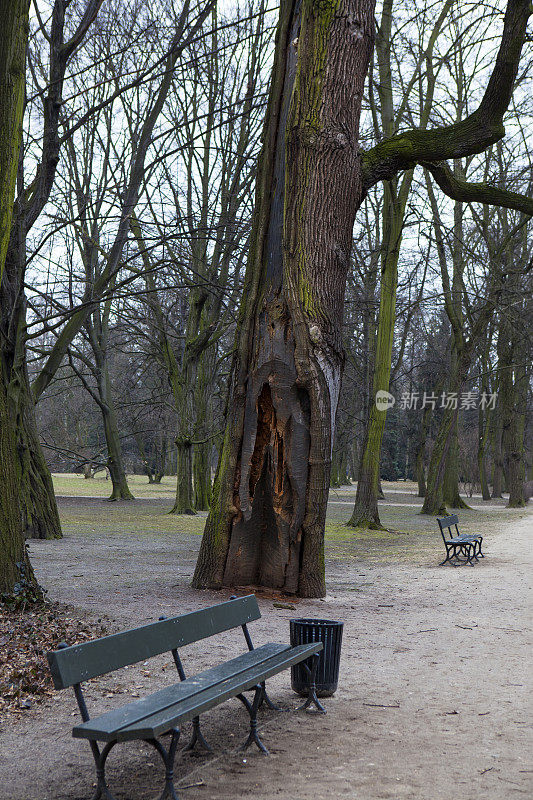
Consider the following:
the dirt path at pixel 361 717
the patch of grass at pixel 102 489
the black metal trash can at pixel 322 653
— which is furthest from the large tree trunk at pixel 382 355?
the black metal trash can at pixel 322 653

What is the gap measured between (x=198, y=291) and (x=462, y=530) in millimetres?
9421

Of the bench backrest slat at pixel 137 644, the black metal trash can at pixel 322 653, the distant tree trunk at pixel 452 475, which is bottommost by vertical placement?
the black metal trash can at pixel 322 653

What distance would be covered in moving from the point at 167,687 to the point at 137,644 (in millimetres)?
259

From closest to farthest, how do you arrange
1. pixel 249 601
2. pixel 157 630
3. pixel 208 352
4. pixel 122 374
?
pixel 157 630 → pixel 249 601 → pixel 208 352 → pixel 122 374

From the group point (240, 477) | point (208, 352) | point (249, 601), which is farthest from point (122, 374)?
point (249, 601)

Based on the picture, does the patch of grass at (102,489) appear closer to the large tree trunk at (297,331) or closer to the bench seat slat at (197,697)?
the large tree trunk at (297,331)

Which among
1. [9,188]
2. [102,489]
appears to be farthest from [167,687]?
[102,489]

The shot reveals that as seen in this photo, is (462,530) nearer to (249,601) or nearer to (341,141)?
(341,141)

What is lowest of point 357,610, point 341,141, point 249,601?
point 357,610

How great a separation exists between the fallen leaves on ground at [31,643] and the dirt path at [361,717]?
171mm

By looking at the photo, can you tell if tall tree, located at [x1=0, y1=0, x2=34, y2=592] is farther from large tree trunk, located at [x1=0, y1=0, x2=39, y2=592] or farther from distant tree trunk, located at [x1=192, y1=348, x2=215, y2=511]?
distant tree trunk, located at [x1=192, y1=348, x2=215, y2=511]

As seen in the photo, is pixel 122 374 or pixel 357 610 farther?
pixel 122 374

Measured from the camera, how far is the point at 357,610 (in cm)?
880

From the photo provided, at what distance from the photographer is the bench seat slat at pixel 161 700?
3299 millimetres
